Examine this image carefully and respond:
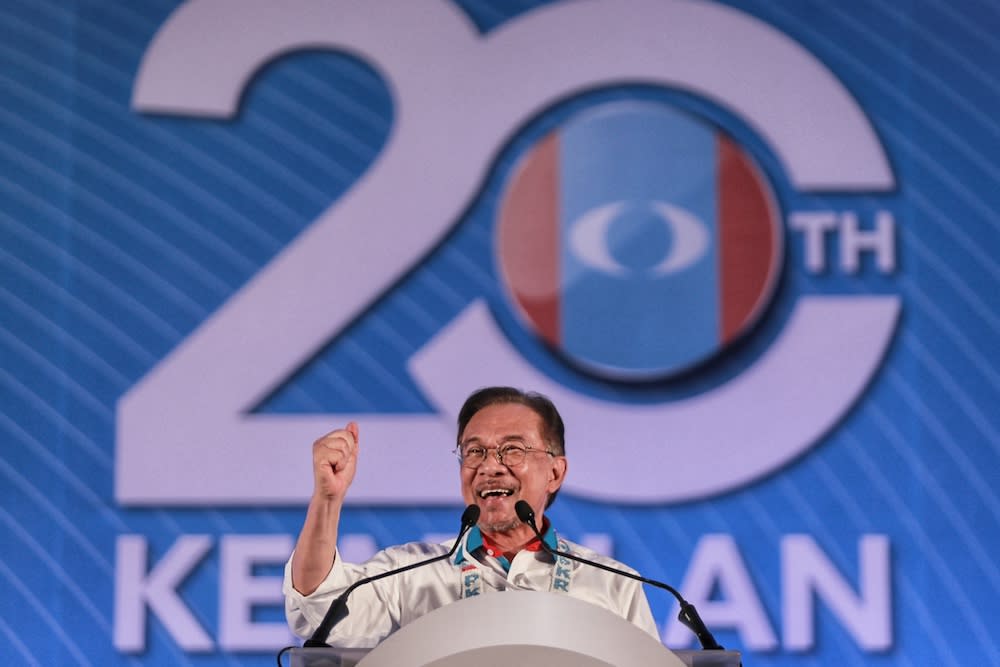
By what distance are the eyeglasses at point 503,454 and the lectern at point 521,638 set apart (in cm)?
80

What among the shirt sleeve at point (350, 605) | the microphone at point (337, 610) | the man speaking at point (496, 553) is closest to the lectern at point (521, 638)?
the microphone at point (337, 610)

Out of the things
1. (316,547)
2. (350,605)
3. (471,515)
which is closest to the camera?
(471,515)

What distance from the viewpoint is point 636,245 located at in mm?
3455

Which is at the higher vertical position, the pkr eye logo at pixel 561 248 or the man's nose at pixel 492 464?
the pkr eye logo at pixel 561 248

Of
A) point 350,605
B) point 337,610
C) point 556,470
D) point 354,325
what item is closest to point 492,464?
point 556,470

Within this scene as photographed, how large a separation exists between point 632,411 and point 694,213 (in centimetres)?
57

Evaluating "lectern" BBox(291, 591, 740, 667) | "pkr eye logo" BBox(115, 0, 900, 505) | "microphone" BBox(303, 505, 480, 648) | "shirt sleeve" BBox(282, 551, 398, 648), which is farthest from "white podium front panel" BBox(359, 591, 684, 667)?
"pkr eye logo" BBox(115, 0, 900, 505)

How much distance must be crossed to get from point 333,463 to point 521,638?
1.98ft

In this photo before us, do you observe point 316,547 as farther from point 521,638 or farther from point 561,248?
point 561,248

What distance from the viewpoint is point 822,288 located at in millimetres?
3482

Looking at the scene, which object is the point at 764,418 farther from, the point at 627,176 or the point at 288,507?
the point at 288,507

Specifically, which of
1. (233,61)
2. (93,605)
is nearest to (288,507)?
(93,605)

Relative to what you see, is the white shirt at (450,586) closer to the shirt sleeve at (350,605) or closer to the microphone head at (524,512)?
the shirt sleeve at (350,605)

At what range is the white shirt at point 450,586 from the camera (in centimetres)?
211
